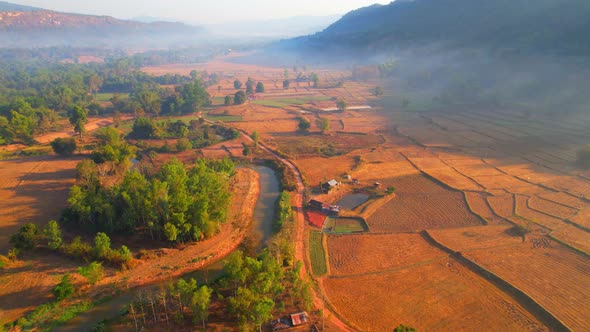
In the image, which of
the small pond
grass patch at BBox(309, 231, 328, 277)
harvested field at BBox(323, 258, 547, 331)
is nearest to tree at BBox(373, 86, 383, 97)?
the small pond

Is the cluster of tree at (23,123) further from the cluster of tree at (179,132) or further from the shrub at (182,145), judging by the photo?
the shrub at (182,145)

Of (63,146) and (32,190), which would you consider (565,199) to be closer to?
(32,190)

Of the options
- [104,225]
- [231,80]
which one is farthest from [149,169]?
[231,80]

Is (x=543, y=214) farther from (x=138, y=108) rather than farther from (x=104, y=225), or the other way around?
(x=138, y=108)

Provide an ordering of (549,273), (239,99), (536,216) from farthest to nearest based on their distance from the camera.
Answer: (239,99) → (536,216) → (549,273)

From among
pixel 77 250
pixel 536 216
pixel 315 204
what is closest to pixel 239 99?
pixel 315 204

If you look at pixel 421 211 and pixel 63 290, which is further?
pixel 421 211
